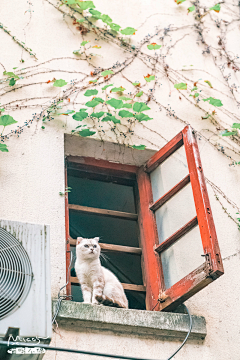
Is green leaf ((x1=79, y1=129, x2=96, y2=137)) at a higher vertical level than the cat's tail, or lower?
higher

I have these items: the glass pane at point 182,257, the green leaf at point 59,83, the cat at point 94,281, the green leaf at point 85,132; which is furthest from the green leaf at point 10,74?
the glass pane at point 182,257

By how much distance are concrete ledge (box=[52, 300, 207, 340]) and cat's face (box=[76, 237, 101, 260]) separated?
0.48m

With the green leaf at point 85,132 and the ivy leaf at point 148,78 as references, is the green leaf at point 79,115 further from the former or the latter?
the ivy leaf at point 148,78

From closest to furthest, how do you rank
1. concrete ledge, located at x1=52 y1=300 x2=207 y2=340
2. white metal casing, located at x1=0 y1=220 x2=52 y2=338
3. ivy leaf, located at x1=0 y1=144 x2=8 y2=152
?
1. white metal casing, located at x1=0 y1=220 x2=52 y2=338
2. concrete ledge, located at x1=52 y1=300 x2=207 y2=340
3. ivy leaf, located at x1=0 y1=144 x2=8 y2=152

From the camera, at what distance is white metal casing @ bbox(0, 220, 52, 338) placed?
1.74 metres

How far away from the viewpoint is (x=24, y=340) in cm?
172

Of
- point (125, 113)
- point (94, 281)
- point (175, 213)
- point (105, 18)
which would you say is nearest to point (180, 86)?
point (125, 113)

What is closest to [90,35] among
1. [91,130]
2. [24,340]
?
[91,130]

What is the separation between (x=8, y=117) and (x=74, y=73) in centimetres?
101

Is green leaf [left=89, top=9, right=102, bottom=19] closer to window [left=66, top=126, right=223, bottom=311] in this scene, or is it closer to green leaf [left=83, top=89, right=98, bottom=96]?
green leaf [left=83, top=89, right=98, bottom=96]

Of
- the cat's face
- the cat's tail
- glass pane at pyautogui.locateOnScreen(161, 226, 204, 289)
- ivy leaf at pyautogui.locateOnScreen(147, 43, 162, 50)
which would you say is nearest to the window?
glass pane at pyautogui.locateOnScreen(161, 226, 204, 289)

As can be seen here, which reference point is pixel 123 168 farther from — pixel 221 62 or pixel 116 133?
pixel 221 62

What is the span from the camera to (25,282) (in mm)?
1855

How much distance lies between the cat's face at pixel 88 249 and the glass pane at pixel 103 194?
1722mm
